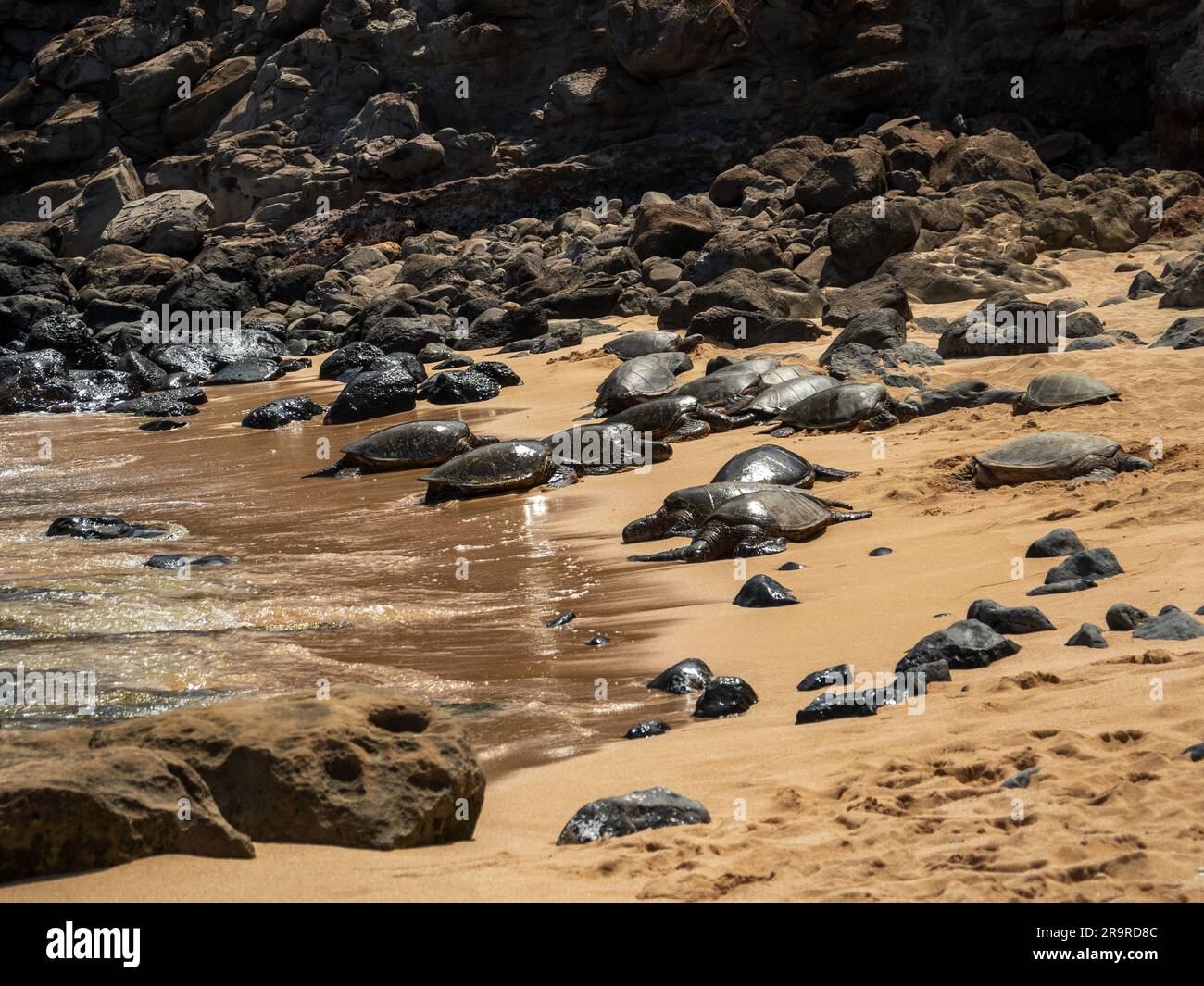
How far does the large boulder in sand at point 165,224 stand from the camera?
26.2 m

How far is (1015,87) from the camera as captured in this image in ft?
71.4

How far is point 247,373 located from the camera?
55.1 feet

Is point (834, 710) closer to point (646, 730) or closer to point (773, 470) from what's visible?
point (646, 730)

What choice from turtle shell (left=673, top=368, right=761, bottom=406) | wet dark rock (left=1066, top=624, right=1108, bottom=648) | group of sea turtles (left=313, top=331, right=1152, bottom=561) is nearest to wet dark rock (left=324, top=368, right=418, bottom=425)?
group of sea turtles (left=313, top=331, right=1152, bottom=561)

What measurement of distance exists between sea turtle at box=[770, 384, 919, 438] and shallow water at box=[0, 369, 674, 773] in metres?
2.22

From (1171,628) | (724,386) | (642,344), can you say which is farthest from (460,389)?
(1171,628)

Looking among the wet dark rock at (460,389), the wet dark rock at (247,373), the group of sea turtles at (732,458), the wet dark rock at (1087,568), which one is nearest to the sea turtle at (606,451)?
the group of sea turtles at (732,458)

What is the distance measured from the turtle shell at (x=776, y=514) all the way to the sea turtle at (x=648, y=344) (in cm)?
640

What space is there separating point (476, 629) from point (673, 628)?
0.93 metres

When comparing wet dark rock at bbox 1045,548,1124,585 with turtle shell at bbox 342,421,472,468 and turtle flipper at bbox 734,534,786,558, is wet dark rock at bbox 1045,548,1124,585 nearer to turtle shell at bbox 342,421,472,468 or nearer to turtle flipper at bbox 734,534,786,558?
turtle flipper at bbox 734,534,786,558

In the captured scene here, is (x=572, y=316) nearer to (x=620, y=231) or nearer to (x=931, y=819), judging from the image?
(x=620, y=231)

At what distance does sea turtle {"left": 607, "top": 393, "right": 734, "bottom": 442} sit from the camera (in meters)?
10.1

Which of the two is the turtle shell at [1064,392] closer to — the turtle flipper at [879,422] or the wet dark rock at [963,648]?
the turtle flipper at [879,422]

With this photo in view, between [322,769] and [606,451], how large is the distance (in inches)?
262
